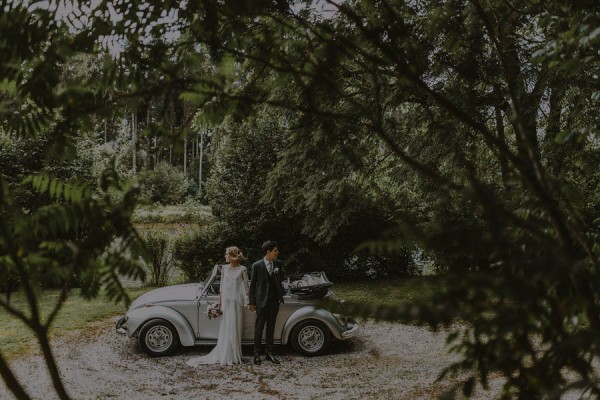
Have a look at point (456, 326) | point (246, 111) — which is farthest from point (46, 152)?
point (456, 326)

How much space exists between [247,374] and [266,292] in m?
1.30

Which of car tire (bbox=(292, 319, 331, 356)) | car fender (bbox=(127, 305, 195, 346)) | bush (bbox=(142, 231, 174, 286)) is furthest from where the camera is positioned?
bush (bbox=(142, 231, 174, 286))

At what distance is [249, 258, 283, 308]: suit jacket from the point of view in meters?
9.03

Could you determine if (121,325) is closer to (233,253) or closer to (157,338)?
(157,338)

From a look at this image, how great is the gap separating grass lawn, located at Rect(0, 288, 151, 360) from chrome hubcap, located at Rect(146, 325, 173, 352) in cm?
90

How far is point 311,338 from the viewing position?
965cm

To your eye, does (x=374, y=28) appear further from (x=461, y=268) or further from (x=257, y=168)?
(x=257, y=168)

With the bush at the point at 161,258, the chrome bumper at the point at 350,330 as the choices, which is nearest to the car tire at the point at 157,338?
the chrome bumper at the point at 350,330

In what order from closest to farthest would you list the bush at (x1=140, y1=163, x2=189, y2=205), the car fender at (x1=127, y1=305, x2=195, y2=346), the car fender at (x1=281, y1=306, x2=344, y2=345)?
the car fender at (x1=127, y1=305, x2=195, y2=346) < the car fender at (x1=281, y1=306, x2=344, y2=345) < the bush at (x1=140, y1=163, x2=189, y2=205)

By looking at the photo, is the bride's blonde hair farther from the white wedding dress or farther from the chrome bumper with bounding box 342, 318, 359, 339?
the chrome bumper with bounding box 342, 318, 359, 339

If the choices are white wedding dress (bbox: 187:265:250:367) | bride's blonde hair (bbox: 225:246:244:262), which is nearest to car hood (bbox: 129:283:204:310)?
white wedding dress (bbox: 187:265:250:367)

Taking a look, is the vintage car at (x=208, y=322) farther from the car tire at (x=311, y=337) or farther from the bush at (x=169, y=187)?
the bush at (x=169, y=187)

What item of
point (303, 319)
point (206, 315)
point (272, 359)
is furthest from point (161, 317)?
point (303, 319)

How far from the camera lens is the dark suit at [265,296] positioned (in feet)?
29.7
